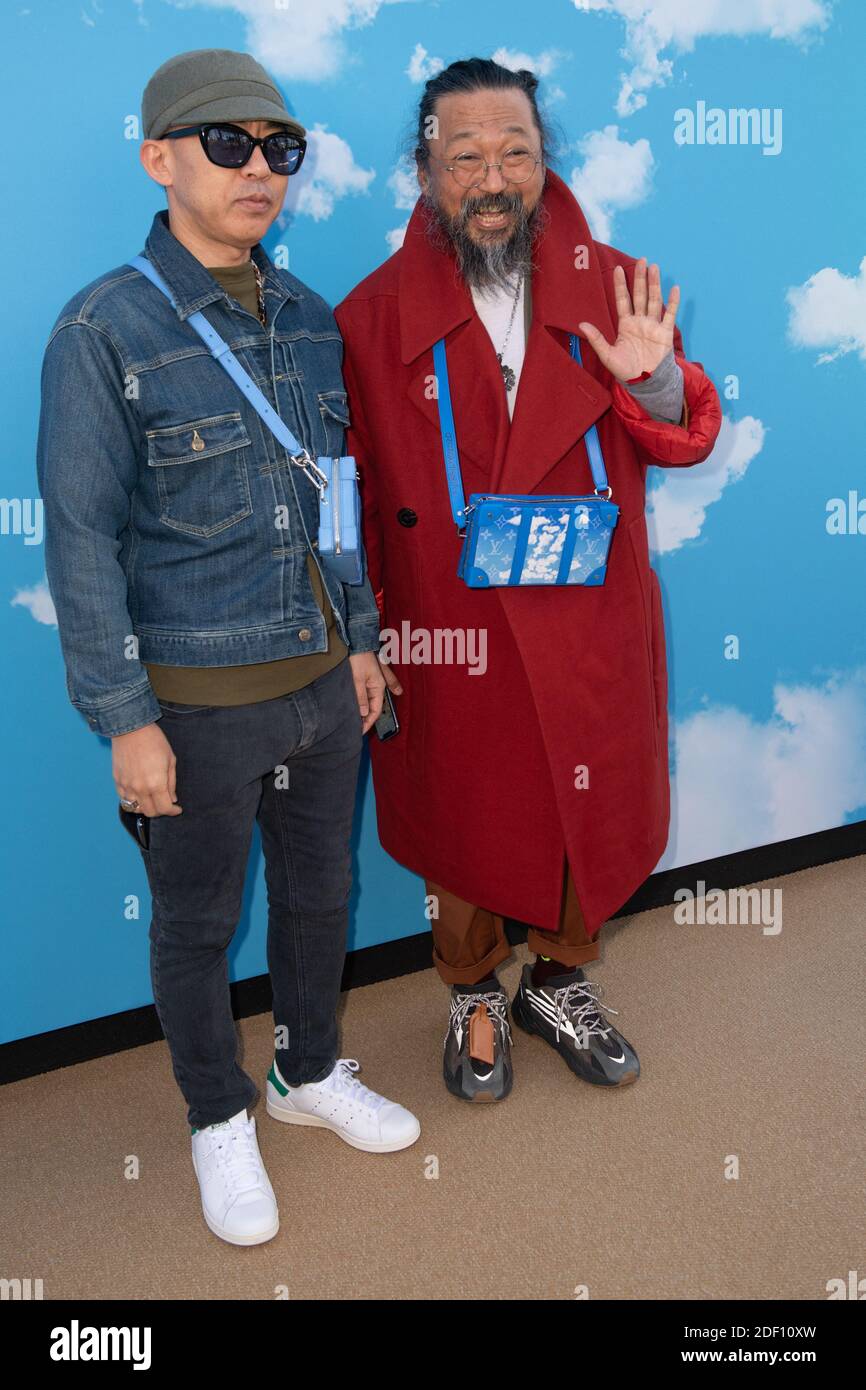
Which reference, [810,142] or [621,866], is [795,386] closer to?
[810,142]

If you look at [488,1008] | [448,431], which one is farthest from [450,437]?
[488,1008]

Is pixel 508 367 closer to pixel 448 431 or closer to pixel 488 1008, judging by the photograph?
pixel 448 431

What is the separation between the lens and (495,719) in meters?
1.92

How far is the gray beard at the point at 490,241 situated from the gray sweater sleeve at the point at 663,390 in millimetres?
267

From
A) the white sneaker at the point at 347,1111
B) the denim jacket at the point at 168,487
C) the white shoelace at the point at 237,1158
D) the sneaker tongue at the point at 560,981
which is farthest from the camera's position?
the sneaker tongue at the point at 560,981

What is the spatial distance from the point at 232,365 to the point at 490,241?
1.74 feet

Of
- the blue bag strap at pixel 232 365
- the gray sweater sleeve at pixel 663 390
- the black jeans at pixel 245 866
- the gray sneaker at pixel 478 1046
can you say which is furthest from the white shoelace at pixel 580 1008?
the blue bag strap at pixel 232 365

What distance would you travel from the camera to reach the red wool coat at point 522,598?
5.90 feet

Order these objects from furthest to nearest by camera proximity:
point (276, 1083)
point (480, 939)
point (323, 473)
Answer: point (480, 939) → point (276, 1083) → point (323, 473)

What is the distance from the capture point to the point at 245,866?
171 centimetres

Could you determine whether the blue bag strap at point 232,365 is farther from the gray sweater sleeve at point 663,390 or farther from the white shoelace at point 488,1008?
the white shoelace at point 488,1008

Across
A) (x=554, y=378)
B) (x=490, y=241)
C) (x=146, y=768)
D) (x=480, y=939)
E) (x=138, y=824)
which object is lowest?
(x=480, y=939)

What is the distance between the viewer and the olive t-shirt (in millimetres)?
1565

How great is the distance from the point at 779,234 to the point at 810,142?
203mm
